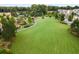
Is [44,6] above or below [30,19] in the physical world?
above

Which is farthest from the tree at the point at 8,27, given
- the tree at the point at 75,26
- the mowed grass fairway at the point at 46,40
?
the tree at the point at 75,26

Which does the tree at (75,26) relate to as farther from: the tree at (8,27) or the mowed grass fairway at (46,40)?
the tree at (8,27)

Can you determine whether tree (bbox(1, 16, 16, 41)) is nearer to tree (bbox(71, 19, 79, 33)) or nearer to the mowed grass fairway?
the mowed grass fairway

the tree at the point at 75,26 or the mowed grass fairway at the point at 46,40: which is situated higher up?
the tree at the point at 75,26

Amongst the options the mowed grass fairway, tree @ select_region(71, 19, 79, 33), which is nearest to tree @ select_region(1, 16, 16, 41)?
the mowed grass fairway

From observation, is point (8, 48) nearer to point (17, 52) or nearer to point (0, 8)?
point (17, 52)

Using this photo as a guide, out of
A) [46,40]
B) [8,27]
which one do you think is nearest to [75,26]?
[46,40]
